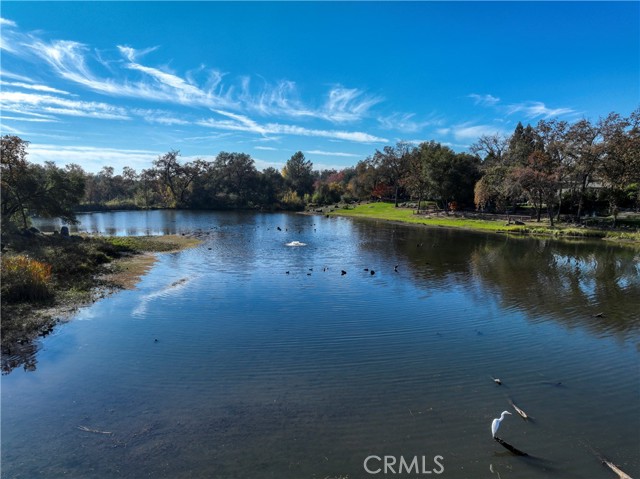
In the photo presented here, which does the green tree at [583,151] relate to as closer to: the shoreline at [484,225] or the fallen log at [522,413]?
the shoreline at [484,225]

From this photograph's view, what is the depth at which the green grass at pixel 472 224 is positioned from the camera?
172 ft

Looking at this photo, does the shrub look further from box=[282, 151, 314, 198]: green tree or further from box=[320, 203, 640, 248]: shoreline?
box=[282, 151, 314, 198]: green tree

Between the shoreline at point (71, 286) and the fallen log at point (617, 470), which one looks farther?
the shoreline at point (71, 286)

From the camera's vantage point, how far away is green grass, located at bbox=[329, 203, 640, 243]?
52.4 metres

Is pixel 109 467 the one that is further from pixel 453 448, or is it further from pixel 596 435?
pixel 596 435

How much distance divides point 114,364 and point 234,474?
24.3 ft

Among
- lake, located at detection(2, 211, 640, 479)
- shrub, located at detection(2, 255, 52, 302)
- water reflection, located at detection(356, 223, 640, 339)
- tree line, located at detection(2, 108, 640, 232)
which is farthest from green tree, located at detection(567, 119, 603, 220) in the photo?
shrub, located at detection(2, 255, 52, 302)

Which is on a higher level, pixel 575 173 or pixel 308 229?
pixel 575 173

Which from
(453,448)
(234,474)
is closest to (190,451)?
(234,474)

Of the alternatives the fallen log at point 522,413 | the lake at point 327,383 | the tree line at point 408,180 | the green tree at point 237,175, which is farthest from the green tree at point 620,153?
→ the green tree at point 237,175

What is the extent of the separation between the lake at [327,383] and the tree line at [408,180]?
64.2ft

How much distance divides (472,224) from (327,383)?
61.2 meters

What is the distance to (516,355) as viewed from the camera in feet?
49.9

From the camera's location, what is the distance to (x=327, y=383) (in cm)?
1262
